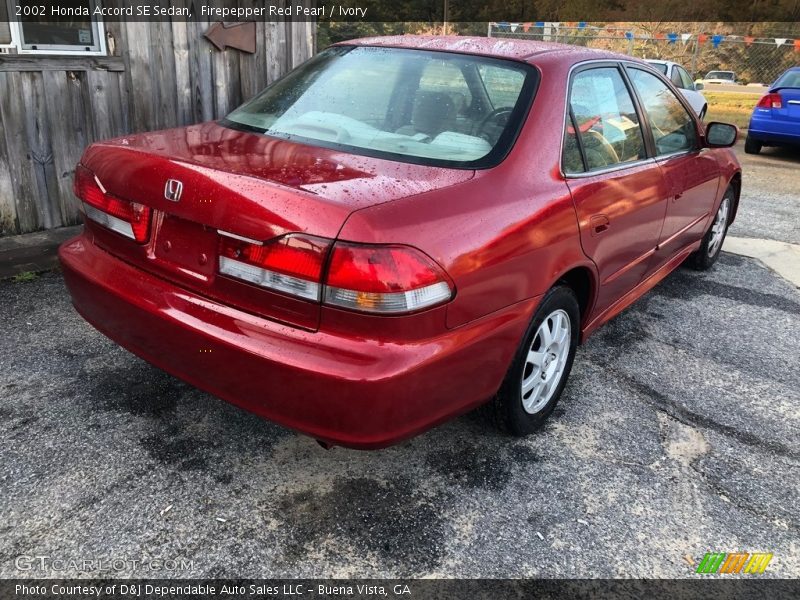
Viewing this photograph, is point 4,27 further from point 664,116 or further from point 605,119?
point 664,116

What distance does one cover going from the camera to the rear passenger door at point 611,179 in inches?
114

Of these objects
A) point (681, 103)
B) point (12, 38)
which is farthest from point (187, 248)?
point (681, 103)

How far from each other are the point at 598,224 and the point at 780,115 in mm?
9940

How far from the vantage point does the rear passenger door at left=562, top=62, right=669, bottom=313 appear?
2893mm

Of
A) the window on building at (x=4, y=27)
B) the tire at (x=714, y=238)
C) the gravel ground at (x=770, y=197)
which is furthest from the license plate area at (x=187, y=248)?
the gravel ground at (x=770, y=197)

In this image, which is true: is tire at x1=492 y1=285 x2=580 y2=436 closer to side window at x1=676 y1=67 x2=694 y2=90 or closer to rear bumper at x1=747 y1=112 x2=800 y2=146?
rear bumper at x1=747 y1=112 x2=800 y2=146

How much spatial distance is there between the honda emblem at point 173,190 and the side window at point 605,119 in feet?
5.05

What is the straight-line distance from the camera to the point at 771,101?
36.1 ft

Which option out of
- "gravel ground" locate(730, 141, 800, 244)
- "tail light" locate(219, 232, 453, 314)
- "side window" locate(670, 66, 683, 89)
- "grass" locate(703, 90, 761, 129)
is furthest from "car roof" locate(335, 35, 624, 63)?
"grass" locate(703, 90, 761, 129)

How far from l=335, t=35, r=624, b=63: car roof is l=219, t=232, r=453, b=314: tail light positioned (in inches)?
54.2

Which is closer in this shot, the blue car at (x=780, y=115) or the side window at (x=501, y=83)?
the side window at (x=501, y=83)

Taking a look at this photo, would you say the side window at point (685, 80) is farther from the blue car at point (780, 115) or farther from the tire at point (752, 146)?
the blue car at point (780, 115)

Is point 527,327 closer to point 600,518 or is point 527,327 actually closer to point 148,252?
point 600,518

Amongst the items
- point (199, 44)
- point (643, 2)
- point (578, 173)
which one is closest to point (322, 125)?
point (578, 173)
